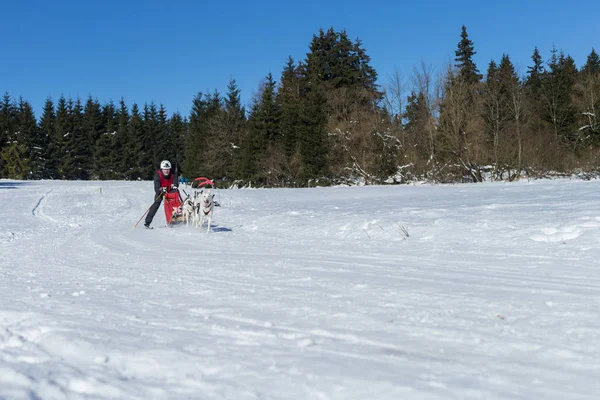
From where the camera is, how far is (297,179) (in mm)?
43656

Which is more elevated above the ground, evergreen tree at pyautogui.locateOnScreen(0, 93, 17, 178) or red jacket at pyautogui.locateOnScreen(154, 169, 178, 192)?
evergreen tree at pyautogui.locateOnScreen(0, 93, 17, 178)

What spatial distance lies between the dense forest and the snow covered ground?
2730 cm

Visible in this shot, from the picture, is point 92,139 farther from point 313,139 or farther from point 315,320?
point 315,320

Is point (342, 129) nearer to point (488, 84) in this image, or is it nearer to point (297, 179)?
point (297, 179)

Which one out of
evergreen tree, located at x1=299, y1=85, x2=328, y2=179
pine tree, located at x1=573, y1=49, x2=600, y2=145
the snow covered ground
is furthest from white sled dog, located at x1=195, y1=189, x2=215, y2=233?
pine tree, located at x1=573, y1=49, x2=600, y2=145

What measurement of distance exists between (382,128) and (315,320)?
3648cm

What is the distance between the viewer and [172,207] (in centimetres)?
1407

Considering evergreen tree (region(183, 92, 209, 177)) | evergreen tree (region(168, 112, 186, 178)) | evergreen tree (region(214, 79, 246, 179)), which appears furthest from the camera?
evergreen tree (region(168, 112, 186, 178))

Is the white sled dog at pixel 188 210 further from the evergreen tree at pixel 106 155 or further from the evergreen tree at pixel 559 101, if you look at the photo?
the evergreen tree at pixel 106 155

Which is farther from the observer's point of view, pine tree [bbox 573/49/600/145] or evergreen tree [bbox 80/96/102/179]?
evergreen tree [bbox 80/96/102/179]

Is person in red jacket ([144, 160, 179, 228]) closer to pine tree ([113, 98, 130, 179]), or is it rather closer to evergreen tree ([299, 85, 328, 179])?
evergreen tree ([299, 85, 328, 179])

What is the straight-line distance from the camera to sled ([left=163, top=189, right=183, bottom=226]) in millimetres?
13930

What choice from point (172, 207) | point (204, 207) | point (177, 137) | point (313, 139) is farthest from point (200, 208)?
point (177, 137)

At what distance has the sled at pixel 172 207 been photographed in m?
13.9
